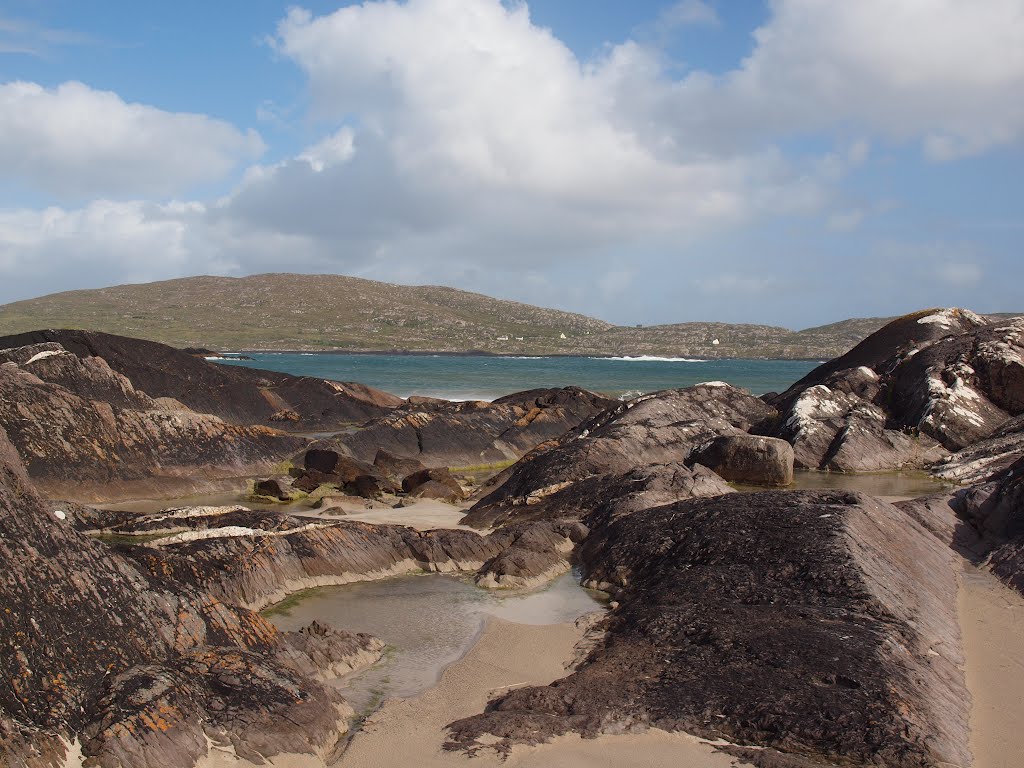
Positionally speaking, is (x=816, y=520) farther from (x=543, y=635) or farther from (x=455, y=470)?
(x=455, y=470)

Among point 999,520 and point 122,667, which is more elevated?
point 999,520

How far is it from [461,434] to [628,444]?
775cm

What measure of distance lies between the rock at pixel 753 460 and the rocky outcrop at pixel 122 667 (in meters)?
11.0

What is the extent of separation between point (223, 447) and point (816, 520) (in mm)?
14238

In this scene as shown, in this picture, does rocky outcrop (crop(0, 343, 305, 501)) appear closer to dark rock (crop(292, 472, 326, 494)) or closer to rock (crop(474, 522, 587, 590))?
dark rock (crop(292, 472, 326, 494))

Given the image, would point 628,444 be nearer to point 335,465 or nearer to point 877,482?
point 877,482

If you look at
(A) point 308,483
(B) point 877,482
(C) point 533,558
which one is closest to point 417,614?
(C) point 533,558

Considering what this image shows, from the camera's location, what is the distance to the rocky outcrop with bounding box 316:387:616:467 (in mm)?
21562

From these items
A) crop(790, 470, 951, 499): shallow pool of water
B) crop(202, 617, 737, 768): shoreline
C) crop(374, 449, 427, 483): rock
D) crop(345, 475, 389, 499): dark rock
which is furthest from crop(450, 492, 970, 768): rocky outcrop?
crop(374, 449, 427, 483): rock

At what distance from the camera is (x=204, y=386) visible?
2603cm

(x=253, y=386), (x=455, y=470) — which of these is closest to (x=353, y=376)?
(x=253, y=386)

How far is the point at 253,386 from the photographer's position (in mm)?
28156

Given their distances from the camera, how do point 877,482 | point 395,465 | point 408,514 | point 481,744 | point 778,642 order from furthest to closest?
point 395,465 < point 877,482 < point 408,514 < point 778,642 < point 481,744

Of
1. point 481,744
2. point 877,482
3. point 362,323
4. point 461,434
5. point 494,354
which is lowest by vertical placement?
point 481,744
